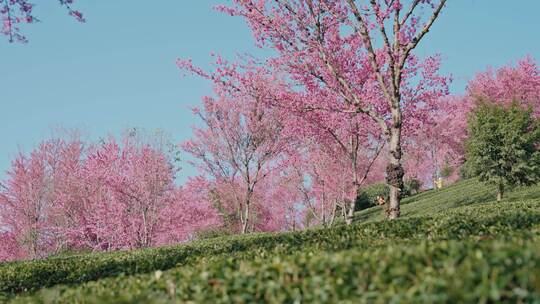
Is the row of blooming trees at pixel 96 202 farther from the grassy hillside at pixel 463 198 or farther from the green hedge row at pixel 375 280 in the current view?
the green hedge row at pixel 375 280

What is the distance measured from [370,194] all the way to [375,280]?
34.0 m

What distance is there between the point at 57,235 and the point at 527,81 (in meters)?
35.0

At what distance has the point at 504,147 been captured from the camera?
2014cm

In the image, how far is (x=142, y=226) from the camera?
2419 centimetres

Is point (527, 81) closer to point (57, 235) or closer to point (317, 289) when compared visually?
point (57, 235)

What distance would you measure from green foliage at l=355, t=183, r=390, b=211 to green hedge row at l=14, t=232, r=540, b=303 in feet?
108

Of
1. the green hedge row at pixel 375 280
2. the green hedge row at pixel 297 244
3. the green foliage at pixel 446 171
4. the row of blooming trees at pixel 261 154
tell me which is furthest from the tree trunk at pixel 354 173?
the green foliage at pixel 446 171

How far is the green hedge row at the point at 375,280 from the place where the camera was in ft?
9.33

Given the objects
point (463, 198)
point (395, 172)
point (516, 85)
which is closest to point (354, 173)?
point (395, 172)

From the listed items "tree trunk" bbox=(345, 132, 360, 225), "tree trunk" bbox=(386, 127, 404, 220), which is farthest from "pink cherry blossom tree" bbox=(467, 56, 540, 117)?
"tree trunk" bbox=(386, 127, 404, 220)

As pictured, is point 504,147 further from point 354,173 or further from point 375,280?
point 375,280

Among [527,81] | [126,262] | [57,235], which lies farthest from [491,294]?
[527,81]

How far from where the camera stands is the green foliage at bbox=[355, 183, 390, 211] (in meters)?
36.1

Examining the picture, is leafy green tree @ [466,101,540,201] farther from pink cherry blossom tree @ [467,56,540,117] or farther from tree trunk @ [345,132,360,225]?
pink cherry blossom tree @ [467,56,540,117]
